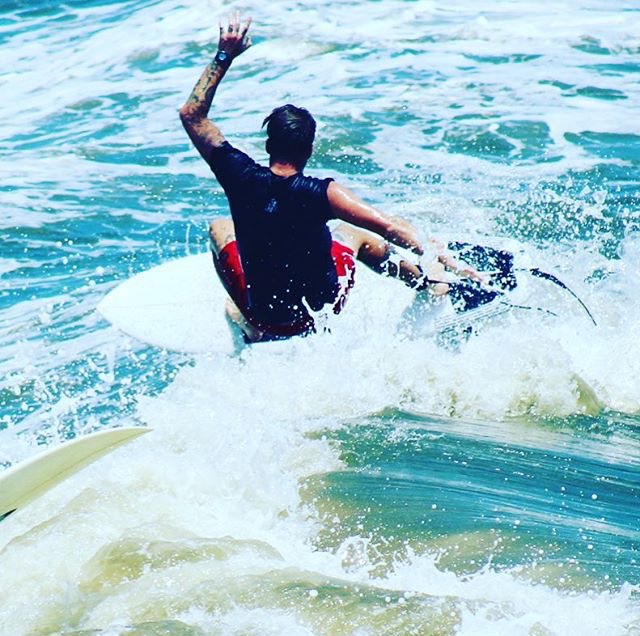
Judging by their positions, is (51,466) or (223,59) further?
(223,59)

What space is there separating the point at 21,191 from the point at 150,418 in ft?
18.1

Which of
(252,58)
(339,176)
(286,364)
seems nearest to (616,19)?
(252,58)

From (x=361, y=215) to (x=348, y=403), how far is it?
1103 millimetres

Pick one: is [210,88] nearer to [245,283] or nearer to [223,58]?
[223,58]

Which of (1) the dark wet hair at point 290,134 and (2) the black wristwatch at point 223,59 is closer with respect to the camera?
(1) the dark wet hair at point 290,134

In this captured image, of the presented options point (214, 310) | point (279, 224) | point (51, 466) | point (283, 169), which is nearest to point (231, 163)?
point (283, 169)

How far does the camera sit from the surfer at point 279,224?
205 inches

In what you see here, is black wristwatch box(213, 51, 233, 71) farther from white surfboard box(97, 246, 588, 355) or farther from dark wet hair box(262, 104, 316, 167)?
white surfboard box(97, 246, 588, 355)

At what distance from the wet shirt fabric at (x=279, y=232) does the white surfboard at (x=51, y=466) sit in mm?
1544

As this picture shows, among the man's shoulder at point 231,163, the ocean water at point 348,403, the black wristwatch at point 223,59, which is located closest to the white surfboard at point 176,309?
the ocean water at point 348,403

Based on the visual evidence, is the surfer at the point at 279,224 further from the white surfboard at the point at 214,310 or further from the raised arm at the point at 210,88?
the white surfboard at the point at 214,310

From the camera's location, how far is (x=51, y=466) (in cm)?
398

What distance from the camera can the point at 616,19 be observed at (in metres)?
15.4

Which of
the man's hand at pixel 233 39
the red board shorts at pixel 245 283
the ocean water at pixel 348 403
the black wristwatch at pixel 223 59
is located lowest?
the ocean water at pixel 348 403
